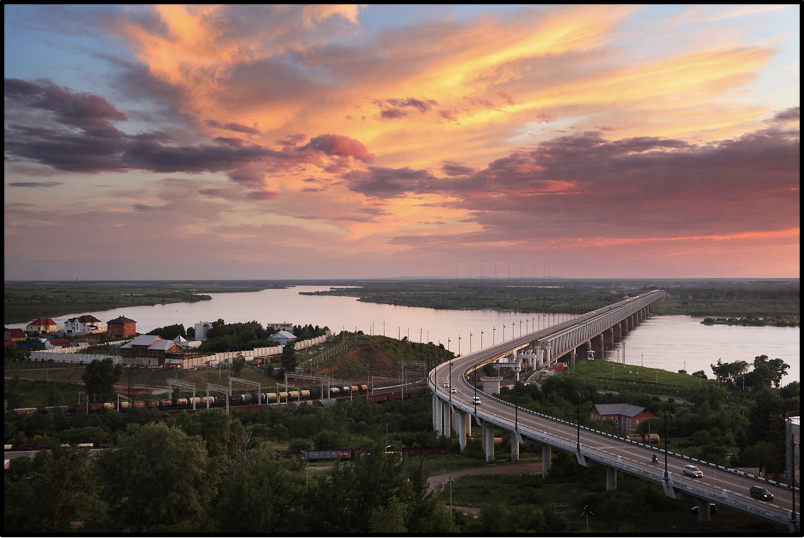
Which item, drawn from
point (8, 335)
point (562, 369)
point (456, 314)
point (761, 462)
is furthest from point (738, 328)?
point (8, 335)

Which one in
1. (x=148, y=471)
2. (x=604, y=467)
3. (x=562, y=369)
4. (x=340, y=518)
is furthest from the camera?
(x=562, y=369)

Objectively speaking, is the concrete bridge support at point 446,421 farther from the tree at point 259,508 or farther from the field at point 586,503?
the tree at point 259,508

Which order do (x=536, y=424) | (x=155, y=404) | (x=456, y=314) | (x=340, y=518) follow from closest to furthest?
(x=340, y=518) < (x=536, y=424) < (x=155, y=404) < (x=456, y=314)

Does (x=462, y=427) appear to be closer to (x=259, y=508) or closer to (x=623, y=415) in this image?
(x=623, y=415)

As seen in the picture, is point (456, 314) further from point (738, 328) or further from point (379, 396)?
point (379, 396)

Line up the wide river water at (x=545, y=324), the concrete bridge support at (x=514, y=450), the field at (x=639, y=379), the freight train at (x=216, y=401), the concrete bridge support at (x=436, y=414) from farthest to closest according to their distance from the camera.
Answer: the wide river water at (x=545, y=324) < the field at (x=639, y=379) < the concrete bridge support at (x=436, y=414) < the freight train at (x=216, y=401) < the concrete bridge support at (x=514, y=450)

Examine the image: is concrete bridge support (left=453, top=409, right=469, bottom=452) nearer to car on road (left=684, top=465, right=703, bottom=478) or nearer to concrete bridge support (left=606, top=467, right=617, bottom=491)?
concrete bridge support (left=606, top=467, right=617, bottom=491)

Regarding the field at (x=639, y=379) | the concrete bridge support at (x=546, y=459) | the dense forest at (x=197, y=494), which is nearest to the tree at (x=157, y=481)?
the dense forest at (x=197, y=494)

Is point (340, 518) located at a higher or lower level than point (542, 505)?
higher
